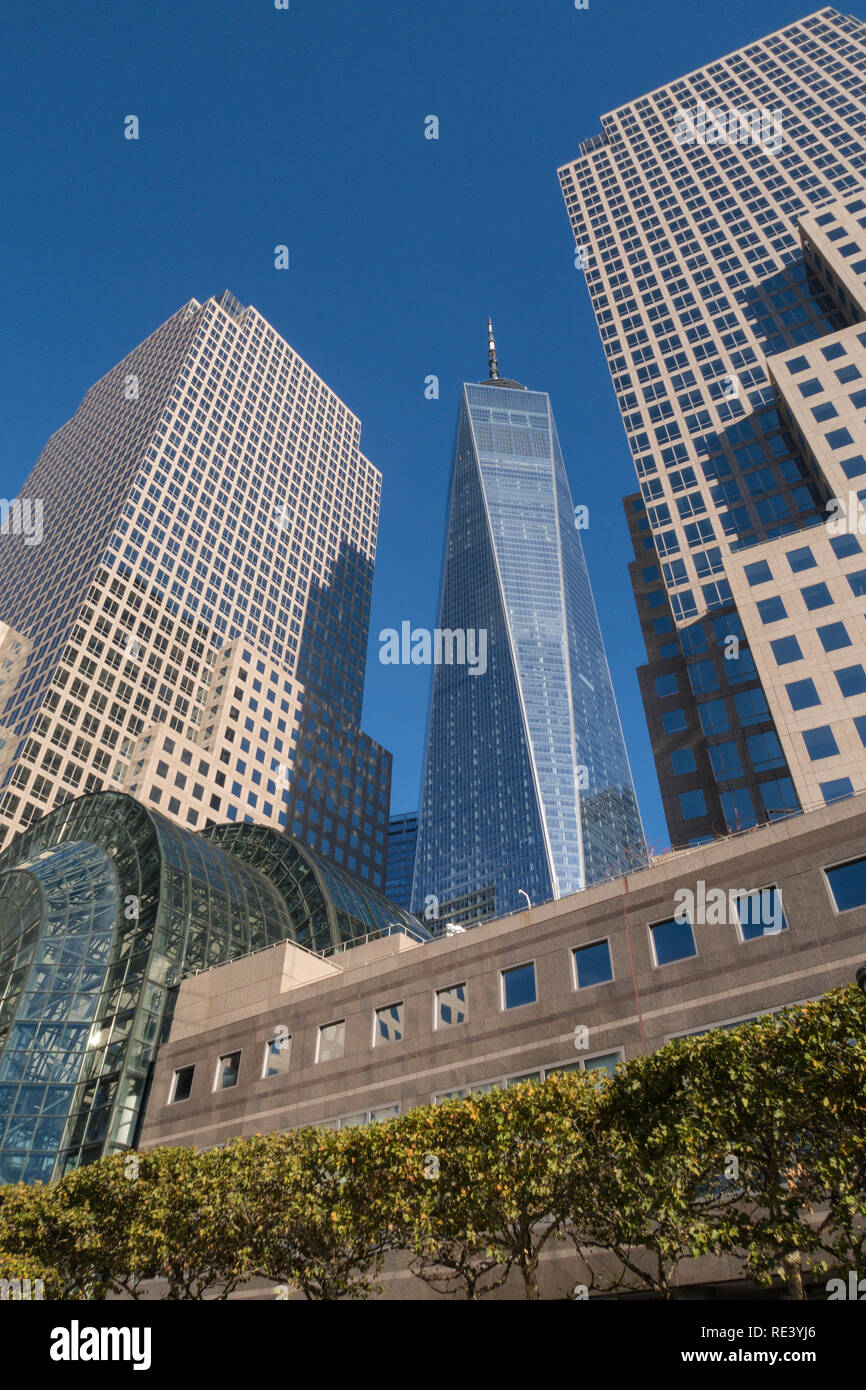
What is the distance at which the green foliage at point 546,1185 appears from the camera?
18172 millimetres

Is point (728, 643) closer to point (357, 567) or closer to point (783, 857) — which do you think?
point (783, 857)

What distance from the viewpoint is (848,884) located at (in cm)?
2742

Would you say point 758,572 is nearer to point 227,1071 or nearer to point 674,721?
point 674,721

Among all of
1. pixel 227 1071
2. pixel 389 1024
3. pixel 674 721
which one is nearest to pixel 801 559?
pixel 674 721

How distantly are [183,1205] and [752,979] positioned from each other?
17.6 metres

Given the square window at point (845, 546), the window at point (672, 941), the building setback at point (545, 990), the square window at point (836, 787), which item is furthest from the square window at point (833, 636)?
the window at point (672, 941)

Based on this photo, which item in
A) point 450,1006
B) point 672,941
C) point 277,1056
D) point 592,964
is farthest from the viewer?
point 277,1056

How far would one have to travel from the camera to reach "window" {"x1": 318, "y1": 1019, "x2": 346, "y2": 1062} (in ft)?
123

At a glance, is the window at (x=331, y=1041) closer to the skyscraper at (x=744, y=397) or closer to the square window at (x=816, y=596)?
the skyscraper at (x=744, y=397)

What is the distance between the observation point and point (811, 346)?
73812mm

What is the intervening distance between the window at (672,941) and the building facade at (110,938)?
16181mm

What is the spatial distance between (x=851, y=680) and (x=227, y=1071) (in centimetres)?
3965

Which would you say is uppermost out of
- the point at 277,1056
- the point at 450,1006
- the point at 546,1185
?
the point at 277,1056

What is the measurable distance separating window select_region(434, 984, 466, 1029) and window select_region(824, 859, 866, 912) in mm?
13676
